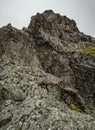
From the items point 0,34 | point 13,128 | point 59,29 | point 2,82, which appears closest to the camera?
point 13,128

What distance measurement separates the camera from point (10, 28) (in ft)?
253

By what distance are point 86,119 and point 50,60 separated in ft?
110

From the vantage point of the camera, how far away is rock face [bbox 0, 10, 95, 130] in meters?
42.9

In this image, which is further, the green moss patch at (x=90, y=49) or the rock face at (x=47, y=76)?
the green moss patch at (x=90, y=49)

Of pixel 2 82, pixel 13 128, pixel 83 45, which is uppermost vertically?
pixel 83 45

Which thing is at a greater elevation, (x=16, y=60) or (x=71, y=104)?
(x=16, y=60)

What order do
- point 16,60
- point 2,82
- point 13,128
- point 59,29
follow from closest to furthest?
1. point 13,128
2. point 2,82
3. point 16,60
4. point 59,29

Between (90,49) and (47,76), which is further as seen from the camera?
(90,49)

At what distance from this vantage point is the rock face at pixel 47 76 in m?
42.9

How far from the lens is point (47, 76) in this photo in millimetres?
63812

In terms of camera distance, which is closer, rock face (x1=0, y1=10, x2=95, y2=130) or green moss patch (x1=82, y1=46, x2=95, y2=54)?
rock face (x1=0, y1=10, x2=95, y2=130)

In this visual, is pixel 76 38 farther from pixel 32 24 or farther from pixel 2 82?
pixel 2 82

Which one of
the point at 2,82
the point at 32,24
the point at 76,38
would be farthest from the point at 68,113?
the point at 76,38

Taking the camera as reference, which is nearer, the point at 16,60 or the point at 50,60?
the point at 16,60
